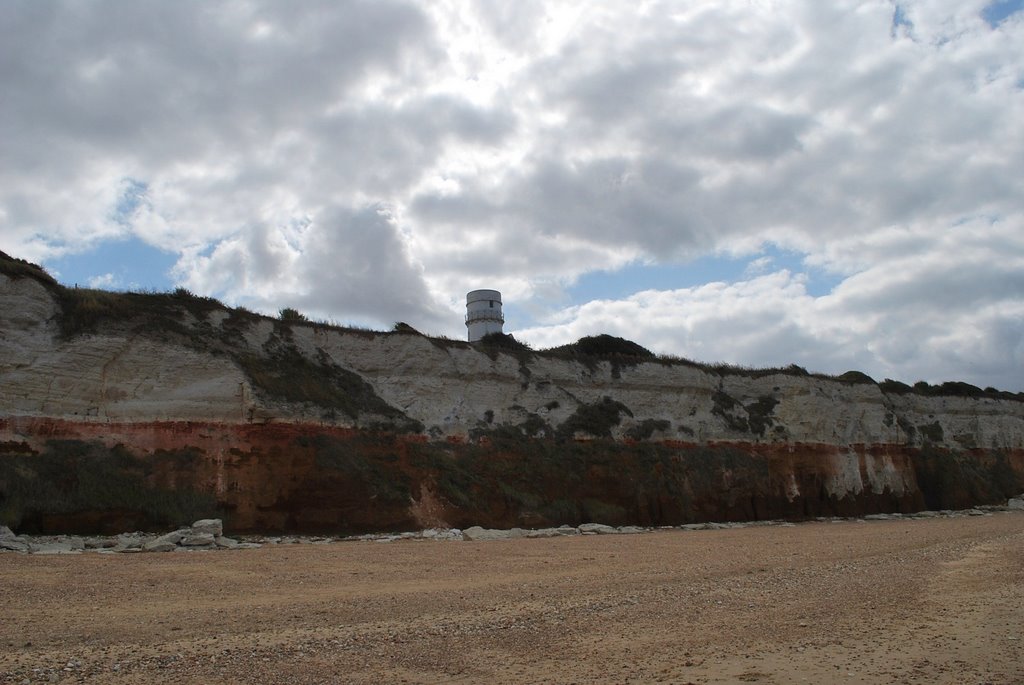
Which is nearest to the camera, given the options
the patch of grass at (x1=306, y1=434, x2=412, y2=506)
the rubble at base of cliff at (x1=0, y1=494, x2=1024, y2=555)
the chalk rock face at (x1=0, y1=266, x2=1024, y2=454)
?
the rubble at base of cliff at (x1=0, y1=494, x2=1024, y2=555)

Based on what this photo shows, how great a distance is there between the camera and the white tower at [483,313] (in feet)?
129

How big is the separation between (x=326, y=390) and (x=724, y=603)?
56.2ft

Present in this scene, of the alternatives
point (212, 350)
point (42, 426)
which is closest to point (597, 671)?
point (42, 426)

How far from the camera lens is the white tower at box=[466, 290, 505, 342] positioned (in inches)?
1554

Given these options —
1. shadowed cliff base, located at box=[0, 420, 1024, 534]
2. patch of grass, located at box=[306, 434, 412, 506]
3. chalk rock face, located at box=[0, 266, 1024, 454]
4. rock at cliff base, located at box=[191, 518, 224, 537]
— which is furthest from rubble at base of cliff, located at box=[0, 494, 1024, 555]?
chalk rock face, located at box=[0, 266, 1024, 454]

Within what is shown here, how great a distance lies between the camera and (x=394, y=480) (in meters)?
22.9

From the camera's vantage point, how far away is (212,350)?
22.5 m

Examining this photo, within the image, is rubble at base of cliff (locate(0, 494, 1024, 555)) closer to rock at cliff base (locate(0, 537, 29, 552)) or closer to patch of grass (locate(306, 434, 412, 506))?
rock at cliff base (locate(0, 537, 29, 552))

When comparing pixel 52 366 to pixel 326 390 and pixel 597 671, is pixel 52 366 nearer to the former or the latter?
pixel 326 390

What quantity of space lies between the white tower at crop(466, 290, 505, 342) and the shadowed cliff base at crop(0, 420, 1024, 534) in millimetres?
12017

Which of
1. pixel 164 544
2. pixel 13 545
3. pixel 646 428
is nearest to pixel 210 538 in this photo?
pixel 164 544

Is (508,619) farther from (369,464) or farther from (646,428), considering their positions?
(646,428)

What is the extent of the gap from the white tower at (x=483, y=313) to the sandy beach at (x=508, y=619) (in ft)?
83.1

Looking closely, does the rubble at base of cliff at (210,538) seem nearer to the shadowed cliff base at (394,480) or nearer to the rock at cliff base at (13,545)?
the rock at cliff base at (13,545)
